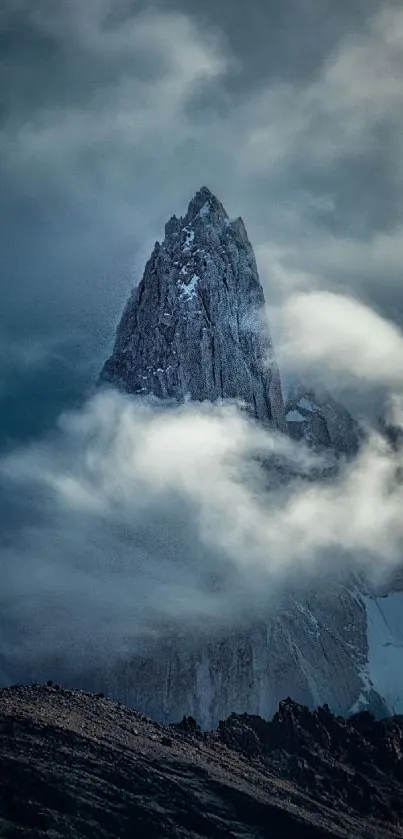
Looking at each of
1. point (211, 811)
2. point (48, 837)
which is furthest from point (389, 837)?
point (48, 837)

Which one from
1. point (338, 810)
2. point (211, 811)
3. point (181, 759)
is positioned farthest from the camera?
point (338, 810)

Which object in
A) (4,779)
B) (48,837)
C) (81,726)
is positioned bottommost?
(48,837)

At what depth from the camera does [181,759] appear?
175750 millimetres

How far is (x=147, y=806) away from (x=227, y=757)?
47.9m

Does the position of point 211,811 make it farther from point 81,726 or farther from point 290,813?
point 81,726

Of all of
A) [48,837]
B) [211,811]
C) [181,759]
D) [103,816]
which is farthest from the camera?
[181,759]

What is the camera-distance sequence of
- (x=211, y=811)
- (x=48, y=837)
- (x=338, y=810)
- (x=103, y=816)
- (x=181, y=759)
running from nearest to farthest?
(x=48, y=837), (x=103, y=816), (x=211, y=811), (x=181, y=759), (x=338, y=810)

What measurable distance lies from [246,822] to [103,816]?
79.7 feet

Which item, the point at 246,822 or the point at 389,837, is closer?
the point at 246,822

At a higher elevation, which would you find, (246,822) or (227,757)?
(227,757)

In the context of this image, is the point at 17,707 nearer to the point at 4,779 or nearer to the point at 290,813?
the point at 4,779

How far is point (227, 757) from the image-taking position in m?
197

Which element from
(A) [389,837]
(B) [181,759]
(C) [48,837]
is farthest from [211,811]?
(A) [389,837]

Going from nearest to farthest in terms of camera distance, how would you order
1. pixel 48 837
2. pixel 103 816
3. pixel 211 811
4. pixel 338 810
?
pixel 48 837, pixel 103 816, pixel 211 811, pixel 338 810
